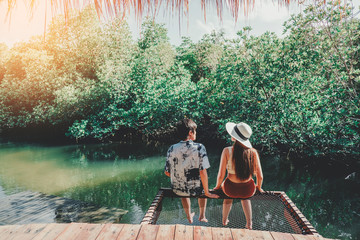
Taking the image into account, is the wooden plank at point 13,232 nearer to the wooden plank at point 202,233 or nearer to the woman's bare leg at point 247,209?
the wooden plank at point 202,233

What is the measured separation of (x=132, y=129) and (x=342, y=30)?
13.5 m

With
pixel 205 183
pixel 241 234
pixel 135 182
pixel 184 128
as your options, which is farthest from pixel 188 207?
pixel 135 182

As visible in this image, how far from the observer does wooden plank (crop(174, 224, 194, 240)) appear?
1.88m

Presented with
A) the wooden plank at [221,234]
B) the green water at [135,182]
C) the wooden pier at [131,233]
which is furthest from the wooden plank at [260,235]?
the green water at [135,182]

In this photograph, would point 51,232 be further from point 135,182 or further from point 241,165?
point 135,182

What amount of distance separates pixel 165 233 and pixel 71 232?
0.77 metres

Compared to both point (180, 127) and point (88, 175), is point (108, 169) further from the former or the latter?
point (180, 127)

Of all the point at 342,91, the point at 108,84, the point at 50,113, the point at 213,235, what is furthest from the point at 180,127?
the point at 50,113

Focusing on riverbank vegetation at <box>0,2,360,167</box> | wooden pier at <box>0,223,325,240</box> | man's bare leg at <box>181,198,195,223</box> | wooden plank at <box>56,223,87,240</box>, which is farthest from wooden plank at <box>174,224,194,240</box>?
riverbank vegetation at <box>0,2,360,167</box>

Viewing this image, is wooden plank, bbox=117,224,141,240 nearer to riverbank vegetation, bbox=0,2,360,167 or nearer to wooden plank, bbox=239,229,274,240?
wooden plank, bbox=239,229,274,240

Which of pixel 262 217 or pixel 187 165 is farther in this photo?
pixel 262 217

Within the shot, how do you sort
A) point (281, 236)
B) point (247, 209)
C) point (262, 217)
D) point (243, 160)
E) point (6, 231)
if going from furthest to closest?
1. point (262, 217)
2. point (247, 209)
3. point (243, 160)
4. point (6, 231)
5. point (281, 236)

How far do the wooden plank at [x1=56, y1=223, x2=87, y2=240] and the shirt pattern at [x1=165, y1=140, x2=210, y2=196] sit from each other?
1.17 m

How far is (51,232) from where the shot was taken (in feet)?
6.48
